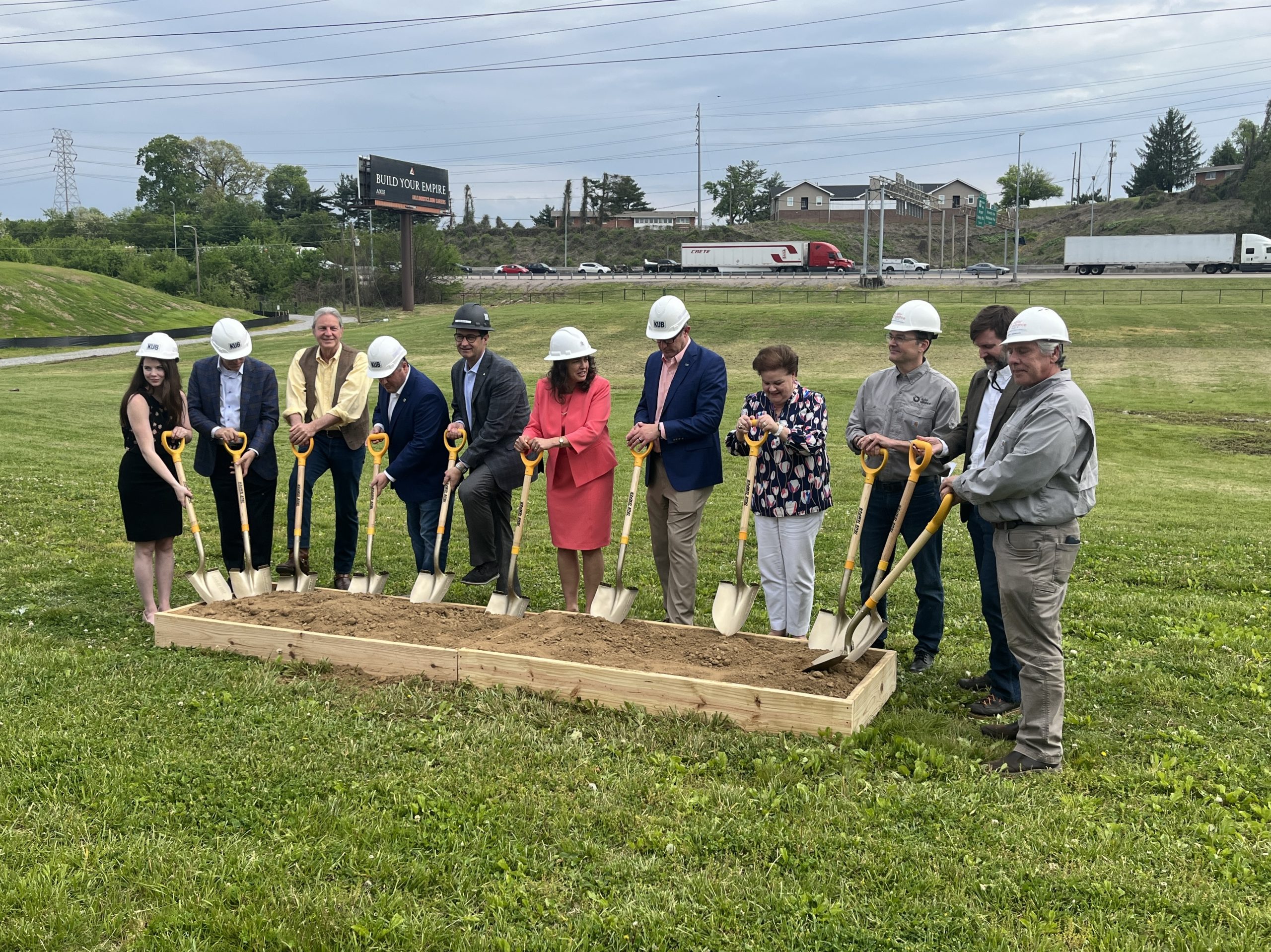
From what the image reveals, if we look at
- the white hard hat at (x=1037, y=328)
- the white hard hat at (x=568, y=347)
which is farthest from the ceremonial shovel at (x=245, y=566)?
the white hard hat at (x=1037, y=328)

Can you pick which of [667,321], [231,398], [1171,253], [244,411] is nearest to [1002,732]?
[667,321]

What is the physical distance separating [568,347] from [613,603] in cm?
172

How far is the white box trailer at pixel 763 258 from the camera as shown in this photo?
7012 centimetres

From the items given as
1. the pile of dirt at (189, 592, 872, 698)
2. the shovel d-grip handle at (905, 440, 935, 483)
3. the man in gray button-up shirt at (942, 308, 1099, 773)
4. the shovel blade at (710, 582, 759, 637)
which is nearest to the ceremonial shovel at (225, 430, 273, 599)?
the pile of dirt at (189, 592, 872, 698)

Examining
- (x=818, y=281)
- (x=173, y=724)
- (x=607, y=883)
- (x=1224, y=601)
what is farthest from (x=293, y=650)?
(x=818, y=281)

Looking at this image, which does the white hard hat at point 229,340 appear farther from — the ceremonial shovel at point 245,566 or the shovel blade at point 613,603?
the shovel blade at point 613,603

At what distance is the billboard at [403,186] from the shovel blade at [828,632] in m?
52.4

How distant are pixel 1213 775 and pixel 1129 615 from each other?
2850 millimetres

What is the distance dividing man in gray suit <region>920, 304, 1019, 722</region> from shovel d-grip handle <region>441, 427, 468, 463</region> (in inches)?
132

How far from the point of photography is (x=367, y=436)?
7.92 m

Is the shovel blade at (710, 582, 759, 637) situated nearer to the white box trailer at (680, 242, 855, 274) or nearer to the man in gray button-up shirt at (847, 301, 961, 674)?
the man in gray button-up shirt at (847, 301, 961, 674)

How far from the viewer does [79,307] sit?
47500mm

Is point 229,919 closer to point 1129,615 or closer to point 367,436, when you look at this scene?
point 367,436

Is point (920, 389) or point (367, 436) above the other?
point (920, 389)
